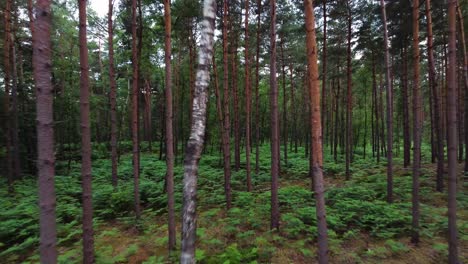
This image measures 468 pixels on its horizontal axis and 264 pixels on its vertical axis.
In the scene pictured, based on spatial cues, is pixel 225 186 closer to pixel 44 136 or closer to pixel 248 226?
pixel 248 226

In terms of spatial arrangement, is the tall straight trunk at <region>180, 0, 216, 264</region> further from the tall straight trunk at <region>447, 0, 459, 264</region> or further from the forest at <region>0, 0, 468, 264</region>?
the tall straight trunk at <region>447, 0, 459, 264</region>

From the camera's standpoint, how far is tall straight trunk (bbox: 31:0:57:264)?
8.40 ft

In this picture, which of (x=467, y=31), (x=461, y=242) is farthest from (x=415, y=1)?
(x=467, y=31)

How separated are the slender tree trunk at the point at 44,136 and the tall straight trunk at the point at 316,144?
3.74 metres

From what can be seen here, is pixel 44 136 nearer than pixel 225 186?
Yes

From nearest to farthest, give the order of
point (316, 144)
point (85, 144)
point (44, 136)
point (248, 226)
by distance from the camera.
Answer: point (44, 136), point (316, 144), point (85, 144), point (248, 226)

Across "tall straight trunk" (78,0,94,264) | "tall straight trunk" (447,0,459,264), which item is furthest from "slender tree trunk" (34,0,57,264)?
"tall straight trunk" (447,0,459,264)

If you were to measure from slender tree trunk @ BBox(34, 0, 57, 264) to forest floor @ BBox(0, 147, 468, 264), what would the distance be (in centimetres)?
360

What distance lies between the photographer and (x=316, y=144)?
4688 mm

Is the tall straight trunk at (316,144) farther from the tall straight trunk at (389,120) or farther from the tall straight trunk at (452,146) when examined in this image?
the tall straight trunk at (389,120)

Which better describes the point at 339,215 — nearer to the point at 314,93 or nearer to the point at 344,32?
the point at 314,93

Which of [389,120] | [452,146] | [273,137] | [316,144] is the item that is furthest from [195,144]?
[389,120]

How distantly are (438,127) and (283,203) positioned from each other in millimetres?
8015

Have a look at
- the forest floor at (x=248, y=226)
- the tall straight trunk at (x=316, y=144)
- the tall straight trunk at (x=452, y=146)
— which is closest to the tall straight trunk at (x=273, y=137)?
the forest floor at (x=248, y=226)
